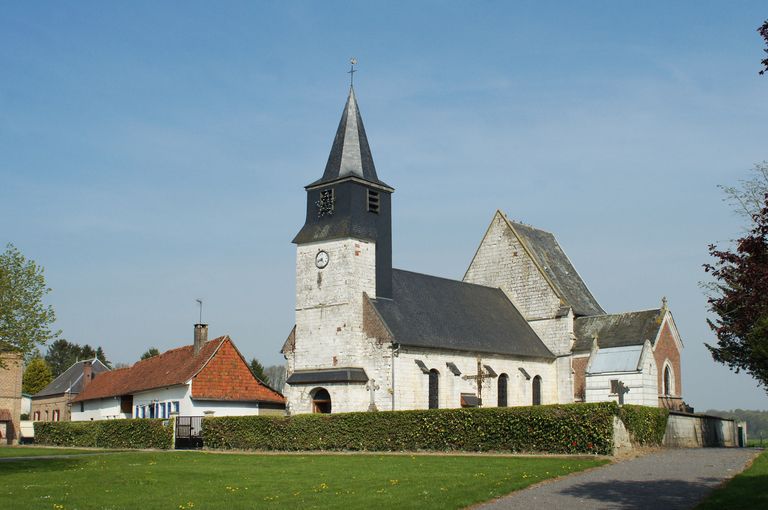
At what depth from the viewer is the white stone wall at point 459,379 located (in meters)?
35.8

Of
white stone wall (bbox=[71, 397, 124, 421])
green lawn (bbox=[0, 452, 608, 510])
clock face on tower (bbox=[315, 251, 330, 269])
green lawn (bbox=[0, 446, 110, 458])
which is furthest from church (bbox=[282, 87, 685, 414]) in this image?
white stone wall (bbox=[71, 397, 124, 421])

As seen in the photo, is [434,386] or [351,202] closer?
[434,386]

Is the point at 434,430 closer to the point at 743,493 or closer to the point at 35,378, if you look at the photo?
the point at 743,493

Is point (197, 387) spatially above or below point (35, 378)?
below

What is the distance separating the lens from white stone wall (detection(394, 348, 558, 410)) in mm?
35844

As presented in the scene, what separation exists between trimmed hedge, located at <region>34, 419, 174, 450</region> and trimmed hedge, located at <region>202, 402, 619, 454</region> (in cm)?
281

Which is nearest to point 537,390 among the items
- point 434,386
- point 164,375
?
point 434,386

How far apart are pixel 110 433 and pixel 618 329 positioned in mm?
25206

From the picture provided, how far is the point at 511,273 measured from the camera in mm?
47875

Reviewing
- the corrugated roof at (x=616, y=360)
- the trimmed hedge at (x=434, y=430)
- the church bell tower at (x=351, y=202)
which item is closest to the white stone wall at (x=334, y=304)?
the church bell tower at (x=351, y=202)

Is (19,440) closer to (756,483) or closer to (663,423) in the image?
(663,423)


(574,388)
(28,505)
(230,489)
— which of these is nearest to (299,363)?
(574,388)

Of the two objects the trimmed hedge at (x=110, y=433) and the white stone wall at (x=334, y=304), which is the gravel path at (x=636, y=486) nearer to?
the white stone wall at (x=334, y=304)

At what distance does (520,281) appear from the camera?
47.3 meters
